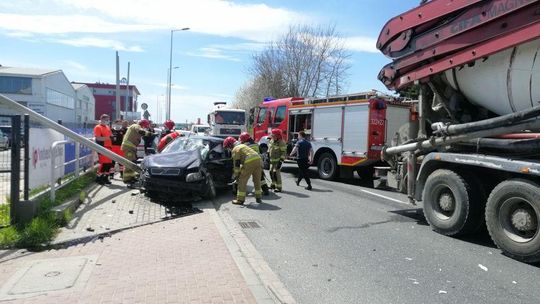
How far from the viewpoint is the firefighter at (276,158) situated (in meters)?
11.9

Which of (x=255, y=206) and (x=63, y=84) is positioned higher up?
(x=63, y=84)

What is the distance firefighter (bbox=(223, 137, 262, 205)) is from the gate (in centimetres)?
394

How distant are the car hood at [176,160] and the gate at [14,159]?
264 cm

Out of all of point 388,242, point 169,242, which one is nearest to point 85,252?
point 169,242

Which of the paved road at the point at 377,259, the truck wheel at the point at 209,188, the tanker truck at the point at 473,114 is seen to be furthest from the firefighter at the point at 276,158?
the tanker truck at the point at 473,114

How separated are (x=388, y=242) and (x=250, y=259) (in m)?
2.24

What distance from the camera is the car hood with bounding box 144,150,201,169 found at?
Answer: 9.59 m

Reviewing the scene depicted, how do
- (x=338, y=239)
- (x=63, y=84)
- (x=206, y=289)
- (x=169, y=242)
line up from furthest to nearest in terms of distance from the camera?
(x=63, y=84) → (x=338, y=239) → (x=169, y=242) → (x=206, y=289)

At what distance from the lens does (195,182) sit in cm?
947

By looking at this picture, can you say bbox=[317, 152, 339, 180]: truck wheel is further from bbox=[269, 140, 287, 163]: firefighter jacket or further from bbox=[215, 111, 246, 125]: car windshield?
bbox=[215, 111, 246, 125]: car windshield

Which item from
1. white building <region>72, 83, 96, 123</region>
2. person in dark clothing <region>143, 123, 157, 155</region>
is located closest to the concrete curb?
person in dark clothing <region>143, 123, 157, 155</region>

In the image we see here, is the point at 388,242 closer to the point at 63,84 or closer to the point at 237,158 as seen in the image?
the point at 237,158

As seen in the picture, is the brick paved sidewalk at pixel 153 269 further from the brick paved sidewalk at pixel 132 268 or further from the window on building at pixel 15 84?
the window on building at pixel 15 84

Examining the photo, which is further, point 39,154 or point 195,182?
point 195,182
